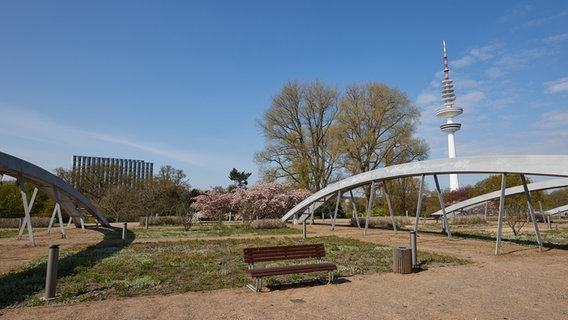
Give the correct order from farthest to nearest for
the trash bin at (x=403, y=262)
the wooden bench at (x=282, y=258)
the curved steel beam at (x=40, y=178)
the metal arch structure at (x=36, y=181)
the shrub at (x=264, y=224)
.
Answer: the shrub at (x=264, y=224) → the metal arch structure at (x=36, y=181) → the curved steel beam at (x=40, y=178) → the trash bin at (x=403, y=262) → the wooden bench at (x=282, y=258)

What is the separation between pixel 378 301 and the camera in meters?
6.29

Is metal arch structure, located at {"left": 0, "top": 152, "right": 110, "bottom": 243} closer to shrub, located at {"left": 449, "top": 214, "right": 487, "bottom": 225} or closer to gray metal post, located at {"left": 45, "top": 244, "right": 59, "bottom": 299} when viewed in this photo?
gray metal post, located at {"left": 45, "top": 244, "right": 59, "bottom": 299}

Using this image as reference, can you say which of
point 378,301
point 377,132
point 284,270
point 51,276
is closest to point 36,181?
point 51,276

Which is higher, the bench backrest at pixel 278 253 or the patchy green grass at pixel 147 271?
the bench backrest at pixel 278 253

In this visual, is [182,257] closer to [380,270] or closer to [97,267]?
[97,267]

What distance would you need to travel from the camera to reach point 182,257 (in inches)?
445

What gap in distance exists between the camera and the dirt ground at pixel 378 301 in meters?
5.54

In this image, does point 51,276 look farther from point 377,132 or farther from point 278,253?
point 377,132

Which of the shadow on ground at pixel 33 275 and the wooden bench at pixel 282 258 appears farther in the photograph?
the wooden bench at pixel 282 258

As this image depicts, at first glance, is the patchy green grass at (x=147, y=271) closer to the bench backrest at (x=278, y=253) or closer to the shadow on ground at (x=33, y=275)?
the shadow on ground at (x=33, y=275)

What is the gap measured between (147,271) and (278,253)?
11.8 feet

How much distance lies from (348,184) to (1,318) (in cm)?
1885

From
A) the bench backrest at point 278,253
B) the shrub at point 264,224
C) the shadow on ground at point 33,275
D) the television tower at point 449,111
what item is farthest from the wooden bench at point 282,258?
the television tower at point 449,111

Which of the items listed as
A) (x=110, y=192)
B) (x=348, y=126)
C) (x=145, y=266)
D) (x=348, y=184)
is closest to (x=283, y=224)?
(x=348, y=184)
